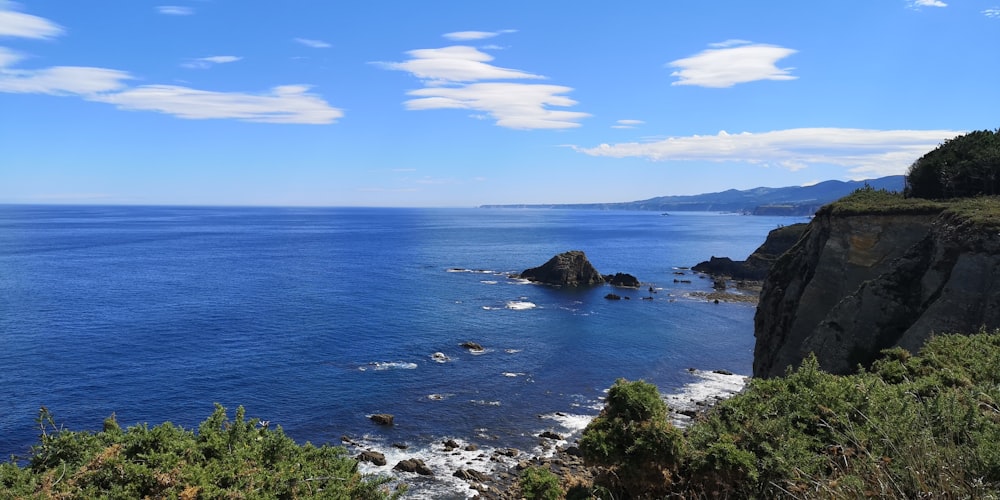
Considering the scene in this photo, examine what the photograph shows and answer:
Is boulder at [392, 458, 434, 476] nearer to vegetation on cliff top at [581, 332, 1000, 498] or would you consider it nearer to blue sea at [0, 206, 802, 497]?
blue sea at [0, 206, 802, 497]

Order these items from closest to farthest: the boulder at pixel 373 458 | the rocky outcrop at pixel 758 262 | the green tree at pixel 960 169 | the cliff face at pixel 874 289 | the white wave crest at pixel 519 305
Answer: the cliff face at pixel 874 289 < the boulder at pixel 373 458 < the green tree at pixel 960 169 < the white wave crest at pixel 519 305 < the rocky outcrop at pixel 758 262

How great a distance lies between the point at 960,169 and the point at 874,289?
25.1 m

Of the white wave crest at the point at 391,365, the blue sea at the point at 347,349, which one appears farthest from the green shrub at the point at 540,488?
the white wave crest at the point at 391,365

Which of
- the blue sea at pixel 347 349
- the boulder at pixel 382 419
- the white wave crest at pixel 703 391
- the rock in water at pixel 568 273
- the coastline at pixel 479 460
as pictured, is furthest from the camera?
the rock in water at pixel 568 273

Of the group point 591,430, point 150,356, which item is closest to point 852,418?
point 591,430

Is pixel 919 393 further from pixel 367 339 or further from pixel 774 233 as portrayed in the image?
pixel 774 233

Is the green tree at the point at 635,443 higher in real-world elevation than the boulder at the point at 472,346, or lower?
higher

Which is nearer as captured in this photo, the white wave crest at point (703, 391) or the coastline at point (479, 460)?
the coastline at point (479, 460)

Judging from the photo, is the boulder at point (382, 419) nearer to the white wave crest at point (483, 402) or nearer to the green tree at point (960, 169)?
the white wave crest at point (483, 402)

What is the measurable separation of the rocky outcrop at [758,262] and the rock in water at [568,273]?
34170 mm

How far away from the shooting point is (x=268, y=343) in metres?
70.8

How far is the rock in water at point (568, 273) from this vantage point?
123m

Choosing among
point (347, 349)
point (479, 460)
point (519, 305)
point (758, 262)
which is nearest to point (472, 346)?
point (347, 349)

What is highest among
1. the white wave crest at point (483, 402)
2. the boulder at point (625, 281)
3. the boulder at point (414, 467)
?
the boulder at point (625, 281)
